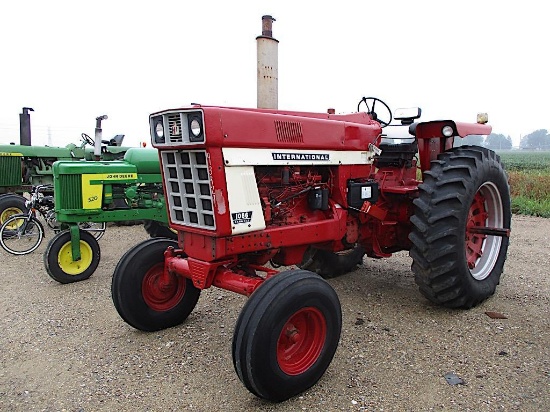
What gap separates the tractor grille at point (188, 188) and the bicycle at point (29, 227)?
3.90 meters

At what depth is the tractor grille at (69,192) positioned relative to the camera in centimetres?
581

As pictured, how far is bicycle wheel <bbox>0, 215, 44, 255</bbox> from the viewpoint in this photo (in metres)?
6.94

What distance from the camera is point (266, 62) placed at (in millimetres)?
6594

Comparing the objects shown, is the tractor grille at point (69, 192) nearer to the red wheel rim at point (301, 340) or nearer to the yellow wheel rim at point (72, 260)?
the yellow wheel rim at point (72, 260)

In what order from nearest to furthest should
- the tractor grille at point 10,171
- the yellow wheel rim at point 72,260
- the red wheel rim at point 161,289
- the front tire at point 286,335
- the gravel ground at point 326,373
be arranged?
the front tire at point 286,335
the gravel ground at point 326,373
the red wheel rim at point 161,289
the yellow wheel rim at point 72,260
the tractor grille at point 10,171

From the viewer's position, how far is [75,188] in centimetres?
591

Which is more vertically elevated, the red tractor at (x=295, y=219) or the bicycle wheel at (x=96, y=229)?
the red tractor at (x=295, y=219)

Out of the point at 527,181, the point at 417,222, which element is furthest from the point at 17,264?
the point at 527,181

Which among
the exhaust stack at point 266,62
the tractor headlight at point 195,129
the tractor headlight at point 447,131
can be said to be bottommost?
the tractor headlight at point 195,129

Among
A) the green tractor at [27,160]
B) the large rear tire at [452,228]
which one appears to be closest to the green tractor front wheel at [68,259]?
the green tractor at [27,160]

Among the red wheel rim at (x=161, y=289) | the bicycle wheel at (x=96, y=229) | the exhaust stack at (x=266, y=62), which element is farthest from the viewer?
the bicycle wheel at (x=96, y=229)

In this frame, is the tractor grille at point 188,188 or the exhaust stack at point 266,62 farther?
the exhaust stack at point 266,62

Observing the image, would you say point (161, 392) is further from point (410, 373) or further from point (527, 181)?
point (527, 181)

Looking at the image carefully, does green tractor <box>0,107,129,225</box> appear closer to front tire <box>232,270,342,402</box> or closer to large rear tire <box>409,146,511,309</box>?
large rear tire <box>409,146,511,309</box>
